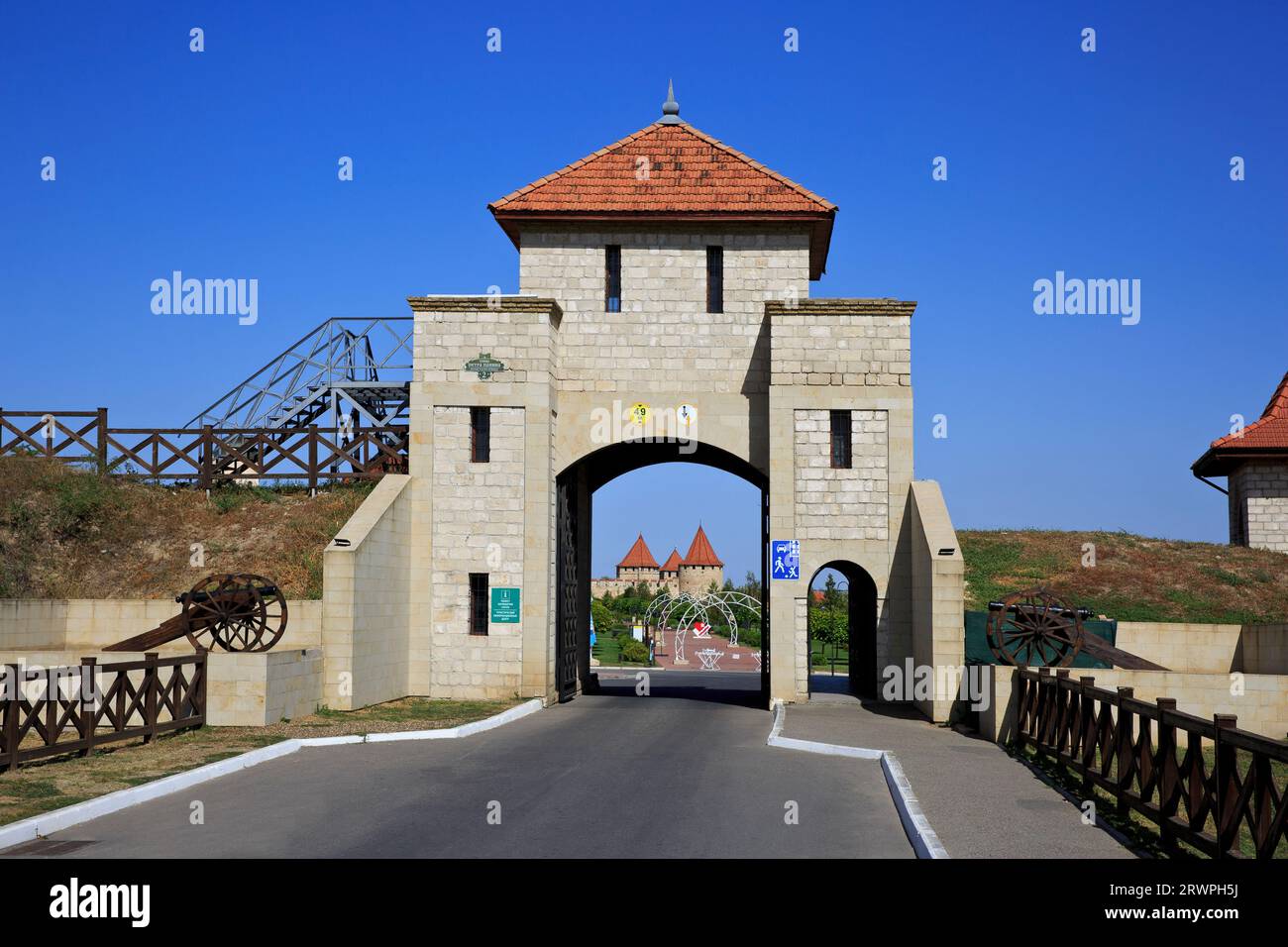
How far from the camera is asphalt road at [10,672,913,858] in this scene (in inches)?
386

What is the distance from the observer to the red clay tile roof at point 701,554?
100438 mm

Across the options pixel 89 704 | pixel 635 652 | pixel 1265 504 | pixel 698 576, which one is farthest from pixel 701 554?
pixel 89 704

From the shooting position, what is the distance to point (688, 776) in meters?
13.9

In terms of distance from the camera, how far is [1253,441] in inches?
1256

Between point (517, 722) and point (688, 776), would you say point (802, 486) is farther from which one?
point (688, 776)

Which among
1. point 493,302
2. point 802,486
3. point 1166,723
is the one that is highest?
point 493,302

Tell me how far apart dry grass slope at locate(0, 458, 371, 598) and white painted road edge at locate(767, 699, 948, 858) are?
10.1 metres

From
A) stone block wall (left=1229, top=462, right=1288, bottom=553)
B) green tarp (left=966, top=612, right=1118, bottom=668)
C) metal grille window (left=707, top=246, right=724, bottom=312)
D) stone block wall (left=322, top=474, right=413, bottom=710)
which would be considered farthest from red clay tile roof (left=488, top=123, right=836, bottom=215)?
stone block wall (left=1229, top=462, right=1288, bottom=553)

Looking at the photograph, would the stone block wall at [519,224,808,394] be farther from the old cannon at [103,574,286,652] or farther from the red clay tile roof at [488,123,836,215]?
the old cannon at [103,574,286,652]

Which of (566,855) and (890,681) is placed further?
(890,681)
